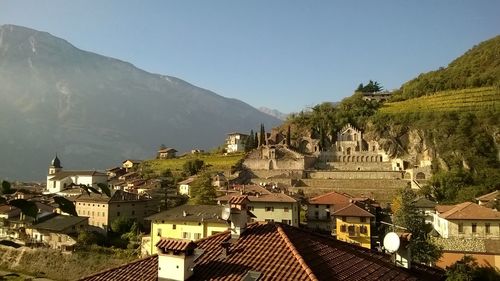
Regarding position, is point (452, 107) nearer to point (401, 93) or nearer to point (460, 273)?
point (401, 93)

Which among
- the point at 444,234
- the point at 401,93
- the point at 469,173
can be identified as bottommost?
the point at 444,234

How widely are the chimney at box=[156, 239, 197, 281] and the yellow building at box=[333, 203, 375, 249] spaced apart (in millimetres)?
30595

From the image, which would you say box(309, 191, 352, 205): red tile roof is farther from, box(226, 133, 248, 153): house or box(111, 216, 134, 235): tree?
box(226, 133, 248, 153): house

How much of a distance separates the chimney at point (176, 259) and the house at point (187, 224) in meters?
27.6

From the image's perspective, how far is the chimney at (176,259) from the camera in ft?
26.1

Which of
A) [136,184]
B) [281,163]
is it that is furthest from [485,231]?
[136,184]

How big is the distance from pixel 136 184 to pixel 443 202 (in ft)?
139

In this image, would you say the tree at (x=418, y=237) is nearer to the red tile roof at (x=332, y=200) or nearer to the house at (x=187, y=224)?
the red tile roof at (x=332, y=200)

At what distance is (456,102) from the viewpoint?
7394cm

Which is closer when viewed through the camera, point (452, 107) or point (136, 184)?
point (136, 184)

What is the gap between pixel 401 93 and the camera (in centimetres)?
9869

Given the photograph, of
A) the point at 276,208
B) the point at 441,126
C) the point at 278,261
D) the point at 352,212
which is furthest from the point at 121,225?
the point at 441,126

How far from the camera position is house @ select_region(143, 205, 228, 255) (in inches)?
1425

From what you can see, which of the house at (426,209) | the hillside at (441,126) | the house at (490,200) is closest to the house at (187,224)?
the house at (426,209)
